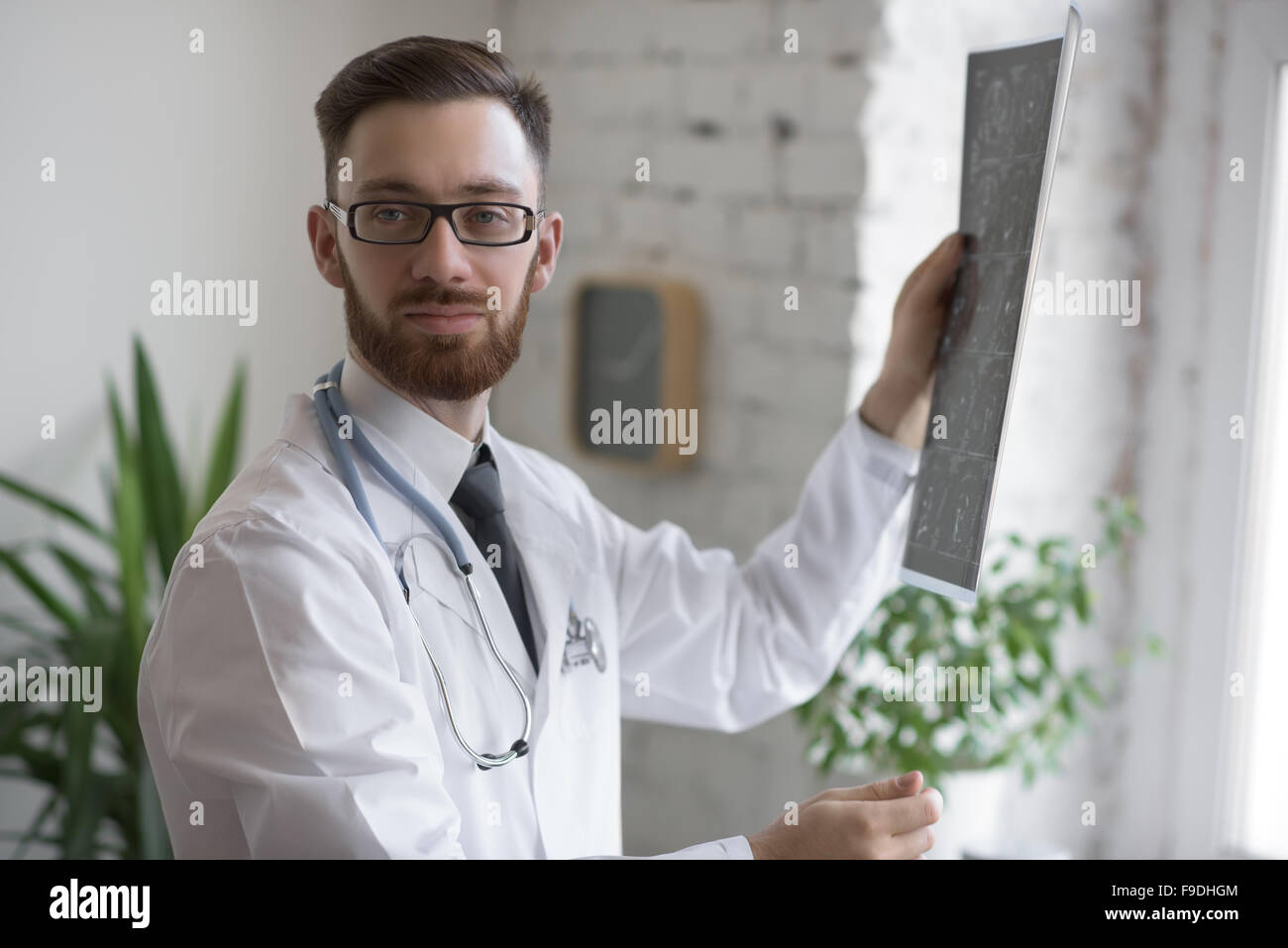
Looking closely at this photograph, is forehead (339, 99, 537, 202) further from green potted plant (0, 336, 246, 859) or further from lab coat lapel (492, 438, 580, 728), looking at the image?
green potted plant (0, 336, 246, 859)

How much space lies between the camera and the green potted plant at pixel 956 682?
5.03 feet

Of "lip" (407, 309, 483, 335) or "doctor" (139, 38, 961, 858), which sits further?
"lip" (407, 309, 483, 335)

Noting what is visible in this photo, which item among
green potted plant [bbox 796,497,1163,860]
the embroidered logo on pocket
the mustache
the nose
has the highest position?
the nose

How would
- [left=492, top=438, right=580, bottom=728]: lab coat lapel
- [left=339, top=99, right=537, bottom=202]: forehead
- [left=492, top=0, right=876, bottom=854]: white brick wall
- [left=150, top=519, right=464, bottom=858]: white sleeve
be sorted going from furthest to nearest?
[left=492, top=0, right=876, bottom=854]: white brick wall, [left=492, top=438, right=580, bottom=728]: lab coat lapel, [left=339, top=99, right=537, bottom=202]: forehead, [left=150, top=519, right=464, bottom=858]: white sleeve

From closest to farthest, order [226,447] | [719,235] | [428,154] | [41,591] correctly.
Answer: [428,154] < [41,591] < [226,447] < [719,235]

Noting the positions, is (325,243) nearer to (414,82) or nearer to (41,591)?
(414,82)

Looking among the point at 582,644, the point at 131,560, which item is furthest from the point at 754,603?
the point at 131,560

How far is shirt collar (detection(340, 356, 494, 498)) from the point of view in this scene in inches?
37.7

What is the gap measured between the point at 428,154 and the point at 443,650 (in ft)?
1.24

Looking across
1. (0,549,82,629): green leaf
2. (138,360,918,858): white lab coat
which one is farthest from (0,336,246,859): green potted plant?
(138,360,918,858): white lab coat

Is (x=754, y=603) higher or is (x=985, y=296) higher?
(x=985, y=296)

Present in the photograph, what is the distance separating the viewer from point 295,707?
77 centimetres
